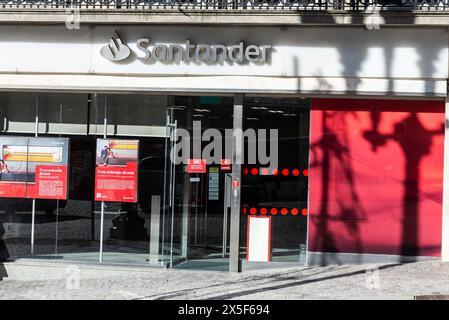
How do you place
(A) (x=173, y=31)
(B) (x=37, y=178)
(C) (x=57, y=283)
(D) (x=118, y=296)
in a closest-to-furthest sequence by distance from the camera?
(D) (x=118, y=296) → (C) (x=57, y=283) → (A) (x=173, y=31) → (B) (x=37, y=178)

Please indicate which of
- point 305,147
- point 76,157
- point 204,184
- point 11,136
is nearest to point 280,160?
point 305,147

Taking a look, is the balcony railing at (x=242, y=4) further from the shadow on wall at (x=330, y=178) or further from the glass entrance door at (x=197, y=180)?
the shadow on wall at (x=330, y=178)

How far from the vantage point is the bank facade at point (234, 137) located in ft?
35.4

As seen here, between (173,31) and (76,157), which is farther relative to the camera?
(76,157)

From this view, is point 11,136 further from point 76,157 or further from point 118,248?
point 118,248

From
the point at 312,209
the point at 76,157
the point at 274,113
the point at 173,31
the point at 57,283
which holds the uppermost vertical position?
the point at 173,31

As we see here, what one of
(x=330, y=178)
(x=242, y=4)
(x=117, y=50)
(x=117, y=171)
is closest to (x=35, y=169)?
(x=117, y=171)

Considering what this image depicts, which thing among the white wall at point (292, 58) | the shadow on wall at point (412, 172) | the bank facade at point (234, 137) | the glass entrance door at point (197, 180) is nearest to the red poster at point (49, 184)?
the bank facade at point (234, 137)

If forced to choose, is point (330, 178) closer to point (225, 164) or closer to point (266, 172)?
point (266, 172)

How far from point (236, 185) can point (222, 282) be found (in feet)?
5.61

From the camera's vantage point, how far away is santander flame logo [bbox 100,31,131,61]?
1093 centimetres

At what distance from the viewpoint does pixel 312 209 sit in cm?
1121

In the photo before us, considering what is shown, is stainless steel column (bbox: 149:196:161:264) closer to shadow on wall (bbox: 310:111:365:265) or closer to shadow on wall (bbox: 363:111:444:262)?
shadow on wall (bbox: 310:111:365:265)

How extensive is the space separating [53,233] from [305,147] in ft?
15.2
